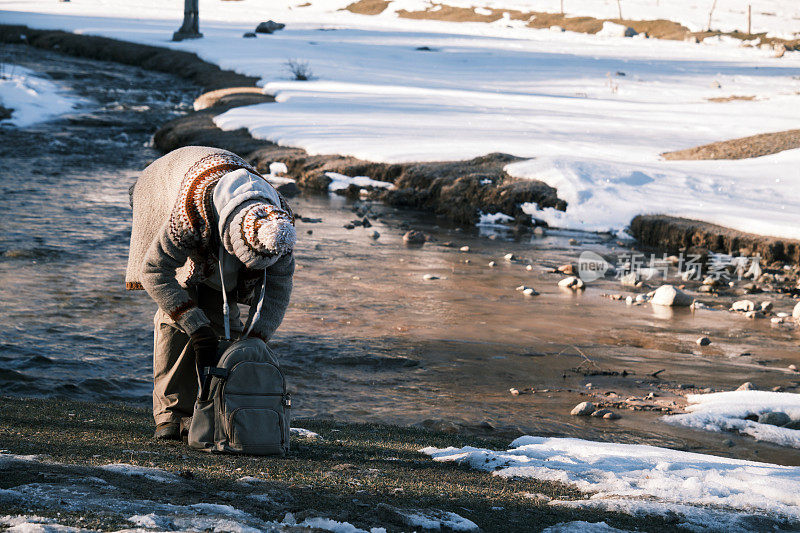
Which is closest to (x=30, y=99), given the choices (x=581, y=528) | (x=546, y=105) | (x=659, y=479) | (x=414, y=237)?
(x=546, y=105)

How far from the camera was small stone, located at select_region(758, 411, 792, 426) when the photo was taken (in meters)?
5.91

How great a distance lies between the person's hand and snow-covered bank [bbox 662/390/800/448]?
3.28 m

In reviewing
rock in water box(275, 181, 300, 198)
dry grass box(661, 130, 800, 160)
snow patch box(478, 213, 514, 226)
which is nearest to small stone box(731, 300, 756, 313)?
snow patch box(478, 213, 514, 226)

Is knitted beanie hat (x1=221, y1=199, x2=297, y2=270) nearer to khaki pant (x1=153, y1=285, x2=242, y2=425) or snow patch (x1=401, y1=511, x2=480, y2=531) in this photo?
A: khaki pant (x1=153, y1=285, x2=242, y2=425)

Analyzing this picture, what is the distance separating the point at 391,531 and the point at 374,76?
27077 mm

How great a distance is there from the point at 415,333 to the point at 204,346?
3.79 meters

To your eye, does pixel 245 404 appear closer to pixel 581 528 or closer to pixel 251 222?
pixel 251 222

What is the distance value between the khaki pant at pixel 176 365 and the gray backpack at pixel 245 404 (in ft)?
0.93

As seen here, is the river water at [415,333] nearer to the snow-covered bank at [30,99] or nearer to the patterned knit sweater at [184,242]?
the patterned knit sweater at [184,242]

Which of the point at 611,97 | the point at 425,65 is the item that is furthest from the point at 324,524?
the point at 425,65

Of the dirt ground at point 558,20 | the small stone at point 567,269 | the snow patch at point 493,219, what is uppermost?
the dirt ground at point 558,20

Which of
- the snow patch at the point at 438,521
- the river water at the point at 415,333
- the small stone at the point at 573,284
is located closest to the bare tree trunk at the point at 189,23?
the river water at the point at 415,333

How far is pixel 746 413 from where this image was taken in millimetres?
5996

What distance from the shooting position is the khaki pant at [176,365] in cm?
428
